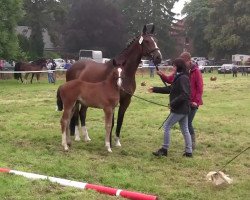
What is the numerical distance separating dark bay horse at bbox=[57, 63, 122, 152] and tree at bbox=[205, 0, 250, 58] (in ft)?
193

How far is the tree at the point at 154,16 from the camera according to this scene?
265ft

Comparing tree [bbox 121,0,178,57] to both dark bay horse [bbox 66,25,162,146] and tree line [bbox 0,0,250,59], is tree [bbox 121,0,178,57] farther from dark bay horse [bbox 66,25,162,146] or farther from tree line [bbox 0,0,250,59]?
dark bay horse [bbox 66,25,162,146]

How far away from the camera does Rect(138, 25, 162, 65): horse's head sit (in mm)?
9430

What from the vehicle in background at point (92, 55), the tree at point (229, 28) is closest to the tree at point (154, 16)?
the tree at point (229, 28)

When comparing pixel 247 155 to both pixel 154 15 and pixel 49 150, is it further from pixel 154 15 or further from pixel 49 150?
pixel 154 15

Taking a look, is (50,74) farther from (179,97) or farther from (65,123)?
(179,97)

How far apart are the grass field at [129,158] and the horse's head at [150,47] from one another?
1918 mm

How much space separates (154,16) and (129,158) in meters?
74.8

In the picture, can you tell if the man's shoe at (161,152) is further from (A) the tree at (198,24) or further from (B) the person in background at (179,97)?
(A) the tree at (198,24)

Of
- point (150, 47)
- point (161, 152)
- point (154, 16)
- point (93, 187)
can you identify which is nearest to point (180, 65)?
point (150, 47)

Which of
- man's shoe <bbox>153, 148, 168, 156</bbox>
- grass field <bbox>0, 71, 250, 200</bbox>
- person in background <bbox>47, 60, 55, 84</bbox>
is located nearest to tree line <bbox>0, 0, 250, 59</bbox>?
person in background <bbox>47, 60, 55, 84</bbox>

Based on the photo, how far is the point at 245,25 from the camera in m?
65.2

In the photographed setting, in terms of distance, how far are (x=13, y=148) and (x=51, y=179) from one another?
2735 mm

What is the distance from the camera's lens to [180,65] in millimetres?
8531
